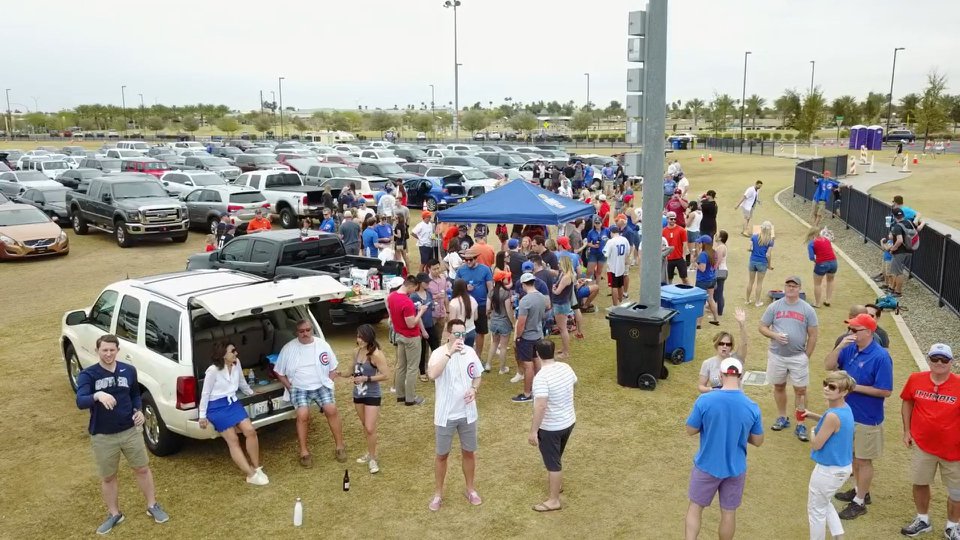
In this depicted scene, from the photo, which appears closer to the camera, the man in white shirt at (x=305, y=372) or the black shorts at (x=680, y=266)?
the man in white shirt at (x=305, y=372)

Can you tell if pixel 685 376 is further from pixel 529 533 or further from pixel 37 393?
pixel 37 393

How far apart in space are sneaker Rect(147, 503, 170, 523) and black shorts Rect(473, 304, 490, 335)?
4.75 meters

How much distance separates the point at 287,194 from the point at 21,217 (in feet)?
23.7

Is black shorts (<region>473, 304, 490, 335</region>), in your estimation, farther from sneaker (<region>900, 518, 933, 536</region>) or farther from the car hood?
the car hood

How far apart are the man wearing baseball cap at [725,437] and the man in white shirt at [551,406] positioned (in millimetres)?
1106

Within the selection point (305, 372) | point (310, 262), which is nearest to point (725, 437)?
point (305, 372)

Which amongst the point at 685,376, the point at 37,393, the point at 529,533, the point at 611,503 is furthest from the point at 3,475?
the point at 685,376

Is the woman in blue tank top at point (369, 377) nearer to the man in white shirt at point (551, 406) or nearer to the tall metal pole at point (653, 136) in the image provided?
the man in white shirt at point (551, 406)

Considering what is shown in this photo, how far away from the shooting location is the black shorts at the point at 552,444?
6016mm

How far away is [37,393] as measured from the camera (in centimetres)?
935

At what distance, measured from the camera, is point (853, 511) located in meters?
6.14

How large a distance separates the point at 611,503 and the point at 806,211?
2187cm

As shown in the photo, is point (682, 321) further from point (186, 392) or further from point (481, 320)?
point (186, 392)

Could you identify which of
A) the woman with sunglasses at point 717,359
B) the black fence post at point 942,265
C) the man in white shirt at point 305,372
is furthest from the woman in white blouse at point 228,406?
the black fence post at point 942,265
